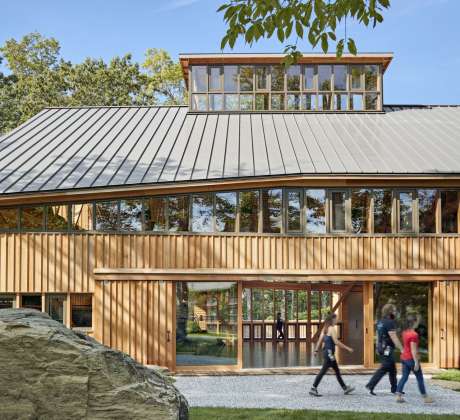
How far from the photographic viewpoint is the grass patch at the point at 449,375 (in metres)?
15.5

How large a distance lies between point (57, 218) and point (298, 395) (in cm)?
804

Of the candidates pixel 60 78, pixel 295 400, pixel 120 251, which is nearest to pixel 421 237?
pixel 295 400

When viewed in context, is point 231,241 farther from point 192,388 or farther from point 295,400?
point 295,400

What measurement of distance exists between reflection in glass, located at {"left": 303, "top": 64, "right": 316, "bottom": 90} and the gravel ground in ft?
37.2

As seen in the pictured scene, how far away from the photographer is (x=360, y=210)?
17.5 meters

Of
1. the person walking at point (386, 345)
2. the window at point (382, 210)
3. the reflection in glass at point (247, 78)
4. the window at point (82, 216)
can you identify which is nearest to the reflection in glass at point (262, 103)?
the reflection in glass at point (247, 78)

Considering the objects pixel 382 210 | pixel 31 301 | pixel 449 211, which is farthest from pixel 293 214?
pixel 31 301

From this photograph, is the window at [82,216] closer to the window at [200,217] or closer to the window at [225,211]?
the window at [200,217]

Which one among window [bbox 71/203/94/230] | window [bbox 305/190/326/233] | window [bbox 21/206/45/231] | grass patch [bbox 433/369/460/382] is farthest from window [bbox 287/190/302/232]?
window [bbox 21/206/45/231]

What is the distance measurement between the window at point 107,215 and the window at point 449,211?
8975 mm

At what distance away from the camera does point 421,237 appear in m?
17.5

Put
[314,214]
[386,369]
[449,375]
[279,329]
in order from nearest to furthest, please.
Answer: [386,369] < [449,375] < [314,214] < [279,329]

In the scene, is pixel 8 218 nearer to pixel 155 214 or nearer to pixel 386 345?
pixel 155 214

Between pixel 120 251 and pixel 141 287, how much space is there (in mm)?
1114
